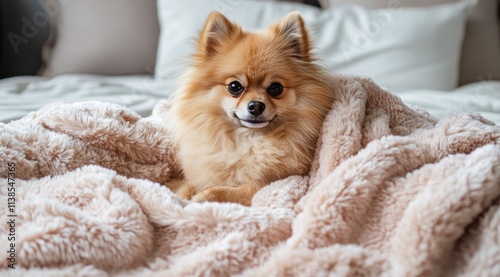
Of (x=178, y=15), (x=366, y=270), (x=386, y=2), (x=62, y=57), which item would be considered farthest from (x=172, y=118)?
(x=386, y=2)

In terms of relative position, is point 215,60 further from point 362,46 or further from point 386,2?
point 386,2

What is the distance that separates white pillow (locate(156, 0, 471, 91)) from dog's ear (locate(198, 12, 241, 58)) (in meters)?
0.80

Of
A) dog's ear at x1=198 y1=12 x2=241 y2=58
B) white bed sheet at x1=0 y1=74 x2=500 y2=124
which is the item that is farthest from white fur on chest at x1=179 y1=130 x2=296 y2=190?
white bed sheet at x1=0 y1=74 x2=500 y2=124

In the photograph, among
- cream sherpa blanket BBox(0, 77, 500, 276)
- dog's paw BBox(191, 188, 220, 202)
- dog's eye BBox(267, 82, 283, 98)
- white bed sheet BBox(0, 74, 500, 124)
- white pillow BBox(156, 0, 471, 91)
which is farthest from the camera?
white pillow BBox(156, 0, 471, 91)

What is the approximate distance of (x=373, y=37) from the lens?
2146 mm

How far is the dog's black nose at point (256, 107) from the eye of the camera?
1.13 meters

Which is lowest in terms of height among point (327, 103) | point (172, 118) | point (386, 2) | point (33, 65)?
point (33, 65)

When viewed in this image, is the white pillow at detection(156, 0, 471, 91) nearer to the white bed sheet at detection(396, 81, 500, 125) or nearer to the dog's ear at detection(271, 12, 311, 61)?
the white bed sheet at detection(396, 81, 500, 125)

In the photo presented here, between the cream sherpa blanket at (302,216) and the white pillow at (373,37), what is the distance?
1074mm

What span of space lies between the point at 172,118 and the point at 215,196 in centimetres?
33

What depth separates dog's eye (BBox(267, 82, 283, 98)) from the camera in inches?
46.8

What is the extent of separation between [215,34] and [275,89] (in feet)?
0.77

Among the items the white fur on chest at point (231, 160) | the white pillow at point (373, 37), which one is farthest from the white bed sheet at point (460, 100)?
the white fur on chest at point (231, 160)

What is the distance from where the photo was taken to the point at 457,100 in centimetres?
186
